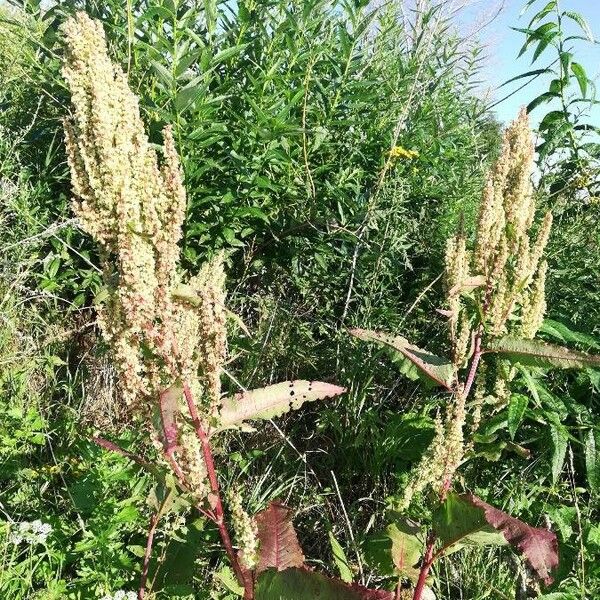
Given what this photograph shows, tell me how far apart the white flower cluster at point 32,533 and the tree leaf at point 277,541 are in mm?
822

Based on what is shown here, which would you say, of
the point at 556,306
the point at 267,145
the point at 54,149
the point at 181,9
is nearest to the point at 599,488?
the point at 556,306

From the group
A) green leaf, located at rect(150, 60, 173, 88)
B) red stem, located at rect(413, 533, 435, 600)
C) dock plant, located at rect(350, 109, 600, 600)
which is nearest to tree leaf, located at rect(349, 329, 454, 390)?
dock plant, located at rect(350, 109, 600, 600)

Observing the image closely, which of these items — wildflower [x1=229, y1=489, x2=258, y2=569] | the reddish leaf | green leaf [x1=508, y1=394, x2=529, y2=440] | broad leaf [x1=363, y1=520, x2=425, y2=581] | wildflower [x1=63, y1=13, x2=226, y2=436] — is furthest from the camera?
green leaf [x1=508, y1=394, x2=529, y2=440]

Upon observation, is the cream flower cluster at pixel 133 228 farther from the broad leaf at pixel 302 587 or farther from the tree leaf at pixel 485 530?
the tree leaf at pixel 485 530

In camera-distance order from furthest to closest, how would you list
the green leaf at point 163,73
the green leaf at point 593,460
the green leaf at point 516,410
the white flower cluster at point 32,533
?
the green leaf at point 163,73
the green leaf at point 593,460
the green leaf at point 516,410
the white flower cluster at point 32,533

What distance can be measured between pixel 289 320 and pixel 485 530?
1831 mm

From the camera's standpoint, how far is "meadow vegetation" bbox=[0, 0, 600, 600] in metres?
1.55

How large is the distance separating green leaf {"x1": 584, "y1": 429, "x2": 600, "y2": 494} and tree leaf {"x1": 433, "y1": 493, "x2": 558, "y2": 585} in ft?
2.33

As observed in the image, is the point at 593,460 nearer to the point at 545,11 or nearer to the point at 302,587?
the point at 302,587

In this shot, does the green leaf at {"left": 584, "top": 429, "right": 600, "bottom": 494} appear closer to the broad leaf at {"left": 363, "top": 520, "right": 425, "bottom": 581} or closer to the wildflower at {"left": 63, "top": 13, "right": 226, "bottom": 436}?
the broad leaf at {"left": 363, "top": 520, "right": 425, "bottom": 581}

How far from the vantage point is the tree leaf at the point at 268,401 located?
1.74 metres

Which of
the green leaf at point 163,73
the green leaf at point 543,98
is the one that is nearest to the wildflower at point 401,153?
the green leaf at point 543,98

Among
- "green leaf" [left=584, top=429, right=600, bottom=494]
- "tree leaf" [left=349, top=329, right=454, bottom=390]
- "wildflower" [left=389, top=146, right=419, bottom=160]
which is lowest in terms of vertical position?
"green leaf" [left=584, top=429, right=600, bottom=494]

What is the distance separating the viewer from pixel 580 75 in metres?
3.34
